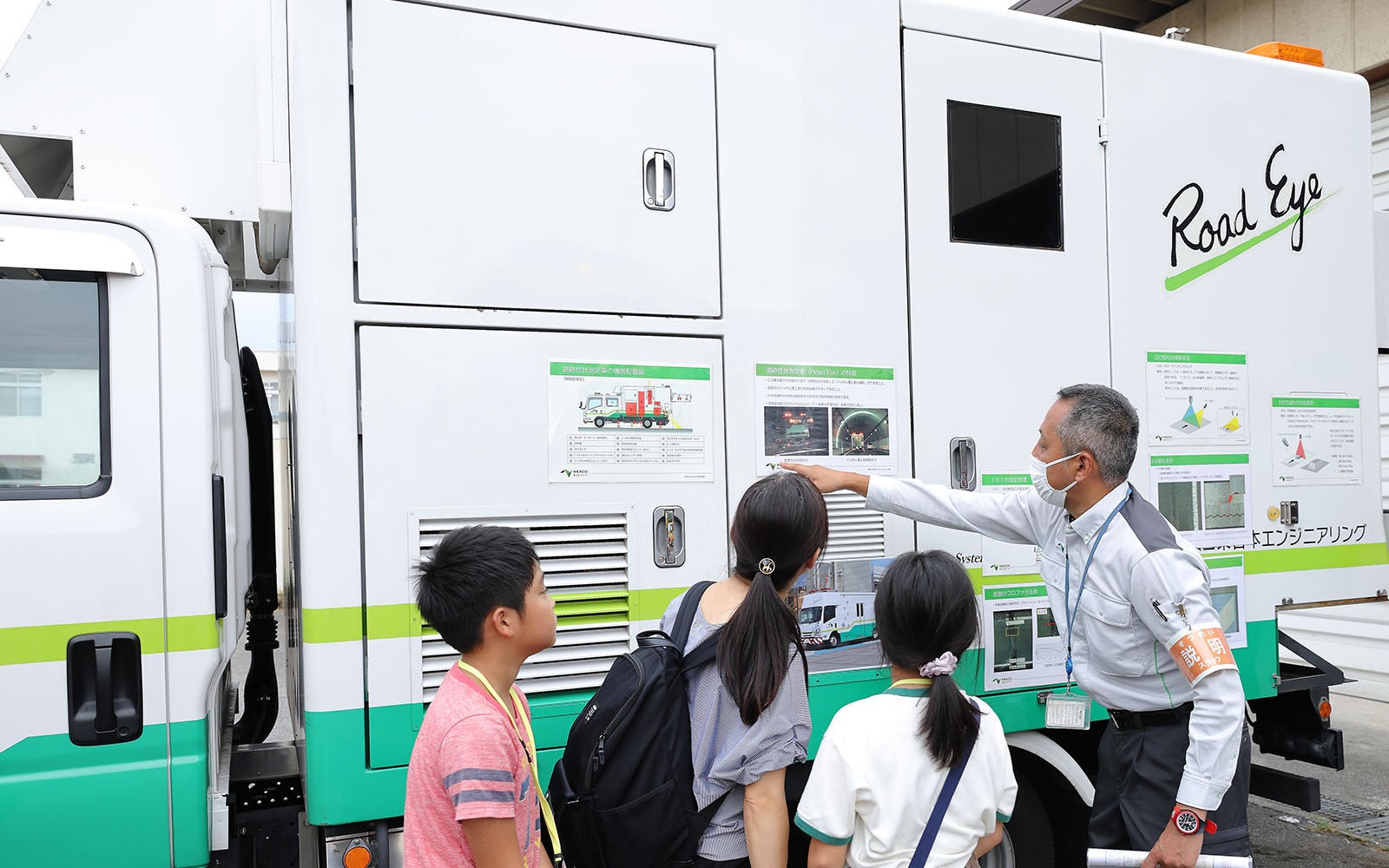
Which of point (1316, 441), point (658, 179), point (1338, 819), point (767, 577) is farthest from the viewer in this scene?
point (1338, 819)

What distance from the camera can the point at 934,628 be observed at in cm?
194

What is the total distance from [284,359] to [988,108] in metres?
2.36

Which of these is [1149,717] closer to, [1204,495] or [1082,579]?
[1082,579]

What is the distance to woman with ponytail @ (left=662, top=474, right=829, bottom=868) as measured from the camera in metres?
1.95

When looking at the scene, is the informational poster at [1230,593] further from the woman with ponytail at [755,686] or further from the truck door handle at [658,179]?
the truck door handle at [658,179]

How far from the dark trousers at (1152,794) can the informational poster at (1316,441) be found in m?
1.33

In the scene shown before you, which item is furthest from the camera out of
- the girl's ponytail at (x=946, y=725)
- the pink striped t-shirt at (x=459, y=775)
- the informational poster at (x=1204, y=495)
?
the informational poster at (x=1204, y=495)

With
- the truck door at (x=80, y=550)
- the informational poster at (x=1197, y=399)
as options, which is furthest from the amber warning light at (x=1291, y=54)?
the truck door at (x=80, y=550)

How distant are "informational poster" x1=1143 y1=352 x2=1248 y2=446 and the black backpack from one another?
80.8 inches

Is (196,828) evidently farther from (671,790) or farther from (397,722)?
(671,790)

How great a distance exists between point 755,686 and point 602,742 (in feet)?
1.11

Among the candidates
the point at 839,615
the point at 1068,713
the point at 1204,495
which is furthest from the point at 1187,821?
the point at 1204,495

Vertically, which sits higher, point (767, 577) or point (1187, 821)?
point (767, 577)

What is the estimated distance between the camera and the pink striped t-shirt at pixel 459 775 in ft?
5.37
